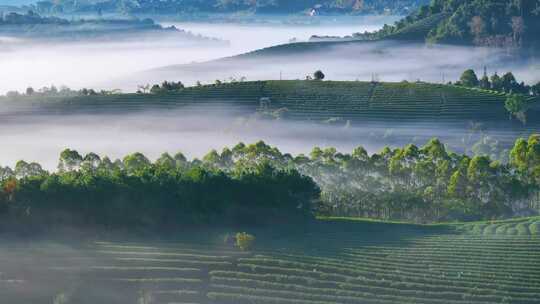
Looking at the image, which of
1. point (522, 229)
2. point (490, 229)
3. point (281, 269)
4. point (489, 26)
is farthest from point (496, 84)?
point (281, 269)

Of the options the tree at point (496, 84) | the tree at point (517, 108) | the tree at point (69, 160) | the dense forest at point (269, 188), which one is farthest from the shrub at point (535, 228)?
the tree at point (496, 84)

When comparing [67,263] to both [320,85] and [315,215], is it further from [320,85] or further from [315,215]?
[320,85]

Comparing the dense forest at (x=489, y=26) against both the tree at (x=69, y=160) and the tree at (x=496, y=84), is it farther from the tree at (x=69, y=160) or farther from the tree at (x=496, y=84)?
the tree at (x=69, y=160)

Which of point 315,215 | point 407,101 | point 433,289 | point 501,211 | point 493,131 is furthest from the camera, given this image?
point 407,101

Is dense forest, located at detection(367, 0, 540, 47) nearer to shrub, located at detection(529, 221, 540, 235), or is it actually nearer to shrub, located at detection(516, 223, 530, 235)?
shrub, located at detection(516, 223, 530, 235)

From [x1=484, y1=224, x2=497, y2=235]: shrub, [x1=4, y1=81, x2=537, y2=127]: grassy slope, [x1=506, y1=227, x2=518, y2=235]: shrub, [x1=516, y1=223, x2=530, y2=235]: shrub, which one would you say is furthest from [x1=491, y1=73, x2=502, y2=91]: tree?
[x1=506, y1=227, x2=518, y2=235]: shrub

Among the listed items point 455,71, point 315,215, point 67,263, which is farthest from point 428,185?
point 455,71
